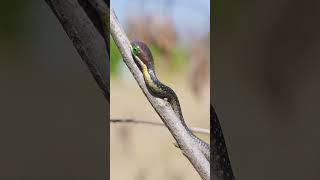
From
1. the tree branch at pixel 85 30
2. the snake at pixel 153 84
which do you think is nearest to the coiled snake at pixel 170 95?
the snake at pixel 153 84

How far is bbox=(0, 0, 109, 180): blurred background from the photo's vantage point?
468cm

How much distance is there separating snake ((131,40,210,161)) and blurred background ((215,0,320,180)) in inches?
9.1

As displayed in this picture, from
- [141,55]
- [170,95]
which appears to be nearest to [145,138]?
[170,95]

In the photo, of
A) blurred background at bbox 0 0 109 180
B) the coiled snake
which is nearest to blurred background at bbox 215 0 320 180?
the coiled snake

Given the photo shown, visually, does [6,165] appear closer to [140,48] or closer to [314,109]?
[140,48]

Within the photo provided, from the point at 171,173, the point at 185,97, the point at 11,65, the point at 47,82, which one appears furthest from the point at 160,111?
the point at 11,65

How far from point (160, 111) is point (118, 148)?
1.52 ft

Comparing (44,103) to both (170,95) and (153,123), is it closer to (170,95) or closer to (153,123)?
(153,123)

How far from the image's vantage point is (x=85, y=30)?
446 centimetres

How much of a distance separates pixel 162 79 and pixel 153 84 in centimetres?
9

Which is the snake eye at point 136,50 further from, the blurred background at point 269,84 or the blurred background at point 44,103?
the blurred background at point 269,84

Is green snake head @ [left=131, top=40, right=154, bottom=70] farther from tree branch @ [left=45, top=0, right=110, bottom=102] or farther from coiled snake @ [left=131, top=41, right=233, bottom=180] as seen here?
tree branch @ [left=45, top=0, right=110, bottom=102]

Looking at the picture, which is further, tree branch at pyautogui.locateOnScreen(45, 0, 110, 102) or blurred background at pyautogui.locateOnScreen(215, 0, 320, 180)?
blurred background at pyautogui.locateOnScreen(215, 0, 320, 180)

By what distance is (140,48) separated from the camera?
4.66 metres
